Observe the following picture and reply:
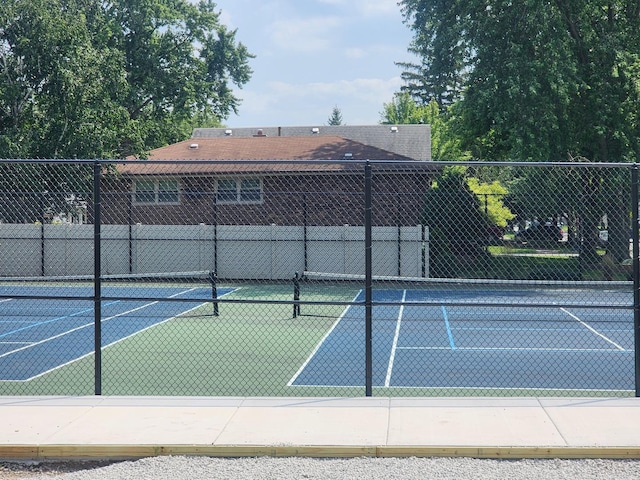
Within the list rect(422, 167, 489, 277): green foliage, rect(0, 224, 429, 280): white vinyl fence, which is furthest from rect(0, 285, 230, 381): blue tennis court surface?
rect(422, 167, 489, 277): green foliage

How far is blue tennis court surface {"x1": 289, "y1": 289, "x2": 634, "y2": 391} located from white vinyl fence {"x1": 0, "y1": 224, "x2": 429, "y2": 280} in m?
6.08

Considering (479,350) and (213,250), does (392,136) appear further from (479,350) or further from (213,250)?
(479,350)

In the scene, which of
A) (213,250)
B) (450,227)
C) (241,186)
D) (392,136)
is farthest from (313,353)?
(392,136)

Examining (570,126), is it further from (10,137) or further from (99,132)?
(10,137)

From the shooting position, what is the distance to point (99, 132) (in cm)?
3188

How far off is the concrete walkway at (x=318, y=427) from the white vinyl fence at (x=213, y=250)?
1816 centimetres

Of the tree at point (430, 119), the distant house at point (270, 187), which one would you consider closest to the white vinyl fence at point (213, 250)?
the distant house at point (270, 187)

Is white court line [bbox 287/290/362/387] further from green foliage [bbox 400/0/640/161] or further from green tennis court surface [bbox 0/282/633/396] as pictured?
green foliage [bbox 400/0/640/161]

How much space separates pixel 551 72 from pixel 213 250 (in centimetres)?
1275

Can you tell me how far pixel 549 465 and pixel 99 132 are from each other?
27165 mm

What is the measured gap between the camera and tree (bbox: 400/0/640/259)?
28625 mm

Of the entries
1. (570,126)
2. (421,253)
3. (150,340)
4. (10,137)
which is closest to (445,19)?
(570,126)

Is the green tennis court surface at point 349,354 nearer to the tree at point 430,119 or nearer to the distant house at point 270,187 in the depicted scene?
the distant house at point 270,187

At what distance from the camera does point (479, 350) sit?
1491 centimetres
